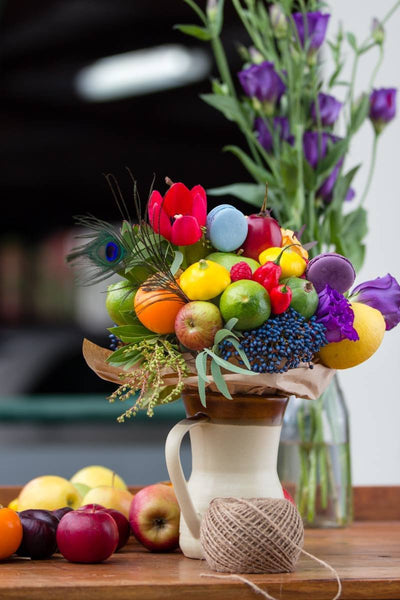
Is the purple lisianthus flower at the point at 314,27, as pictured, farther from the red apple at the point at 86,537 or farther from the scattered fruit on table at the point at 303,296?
the red apple at the point at 86,537

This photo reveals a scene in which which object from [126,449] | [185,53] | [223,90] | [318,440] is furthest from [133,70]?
[318,440]

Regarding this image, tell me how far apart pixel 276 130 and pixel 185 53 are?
2.28m

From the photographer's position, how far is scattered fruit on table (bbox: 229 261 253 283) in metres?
0.80

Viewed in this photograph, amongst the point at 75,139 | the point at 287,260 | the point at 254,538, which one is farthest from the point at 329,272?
the point at 75,139

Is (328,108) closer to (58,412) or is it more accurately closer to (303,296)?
(303,296)

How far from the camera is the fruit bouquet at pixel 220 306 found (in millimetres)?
783

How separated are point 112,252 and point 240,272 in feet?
0.42

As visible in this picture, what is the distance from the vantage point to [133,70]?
3.51 meters

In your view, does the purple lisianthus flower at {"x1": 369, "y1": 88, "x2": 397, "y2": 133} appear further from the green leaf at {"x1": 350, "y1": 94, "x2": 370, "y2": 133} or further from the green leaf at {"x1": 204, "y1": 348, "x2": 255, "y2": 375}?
the green leaf at {"x1": 204, "y1": 348, "x2": 255, "y2": 375}

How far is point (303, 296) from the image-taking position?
800 millimetres

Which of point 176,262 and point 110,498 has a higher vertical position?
point 176,262

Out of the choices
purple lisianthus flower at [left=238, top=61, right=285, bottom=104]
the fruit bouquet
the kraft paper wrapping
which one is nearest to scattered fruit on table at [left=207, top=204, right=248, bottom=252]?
the fruit bouquet

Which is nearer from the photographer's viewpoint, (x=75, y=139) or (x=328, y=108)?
(x=328, y=108)

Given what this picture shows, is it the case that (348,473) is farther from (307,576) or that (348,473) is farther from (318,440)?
(307,576)
